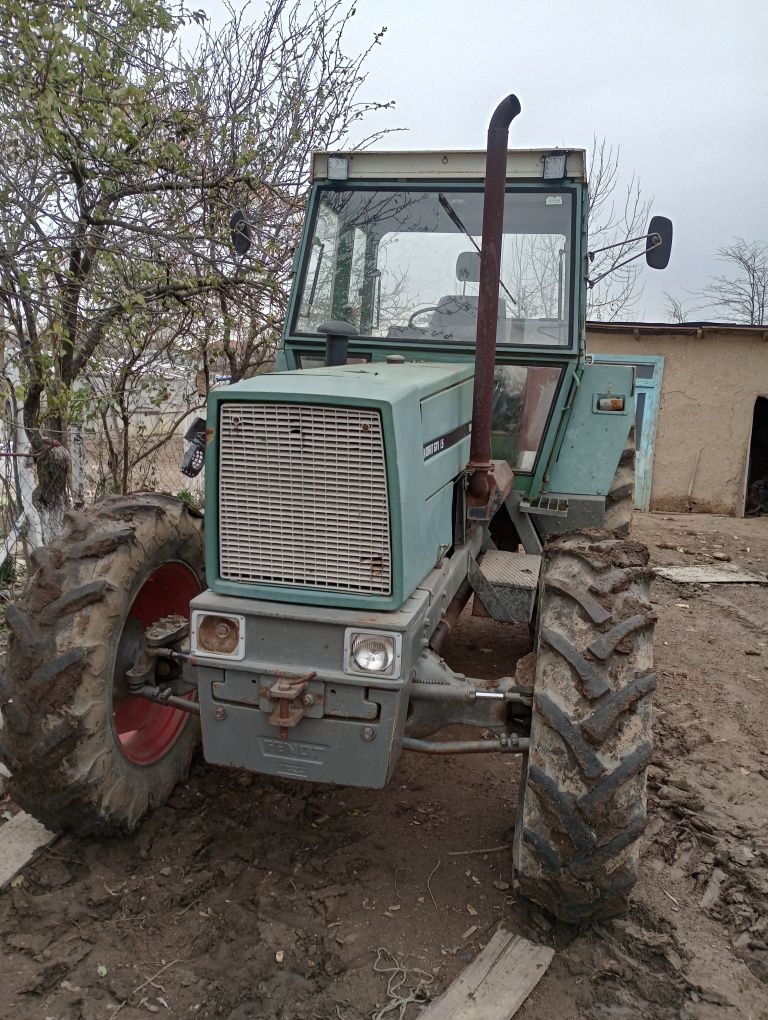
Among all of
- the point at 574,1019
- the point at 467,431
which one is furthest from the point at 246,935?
the point at 467,431

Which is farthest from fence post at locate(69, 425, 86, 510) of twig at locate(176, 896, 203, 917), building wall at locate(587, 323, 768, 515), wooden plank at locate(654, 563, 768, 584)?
building wall at locate(587, 323, 768, 515)

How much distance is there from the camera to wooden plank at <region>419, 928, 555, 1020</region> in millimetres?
2498

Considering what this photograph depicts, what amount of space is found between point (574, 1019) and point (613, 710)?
905 millimetres

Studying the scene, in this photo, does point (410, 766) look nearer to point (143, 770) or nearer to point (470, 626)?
point (143, 770)

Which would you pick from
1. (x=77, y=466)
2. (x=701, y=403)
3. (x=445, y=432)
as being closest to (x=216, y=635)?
(x=445, y=432)

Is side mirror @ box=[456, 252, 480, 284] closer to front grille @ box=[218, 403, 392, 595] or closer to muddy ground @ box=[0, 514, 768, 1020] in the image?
front grille @ box=[218, 403, 392, 595]

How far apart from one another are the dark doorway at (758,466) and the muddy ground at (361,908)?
10.2m

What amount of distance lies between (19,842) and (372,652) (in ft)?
5.34

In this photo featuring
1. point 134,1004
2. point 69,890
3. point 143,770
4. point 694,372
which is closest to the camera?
point 134,1004

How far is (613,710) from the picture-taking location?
2676mm

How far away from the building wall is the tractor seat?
351 inches

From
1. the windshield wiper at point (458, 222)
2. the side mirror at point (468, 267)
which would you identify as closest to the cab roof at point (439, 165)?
the windshield wiper at point (458, 222)

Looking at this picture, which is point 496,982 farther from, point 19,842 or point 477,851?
point 19,842

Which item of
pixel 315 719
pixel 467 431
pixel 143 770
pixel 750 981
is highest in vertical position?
pixel 467 431
